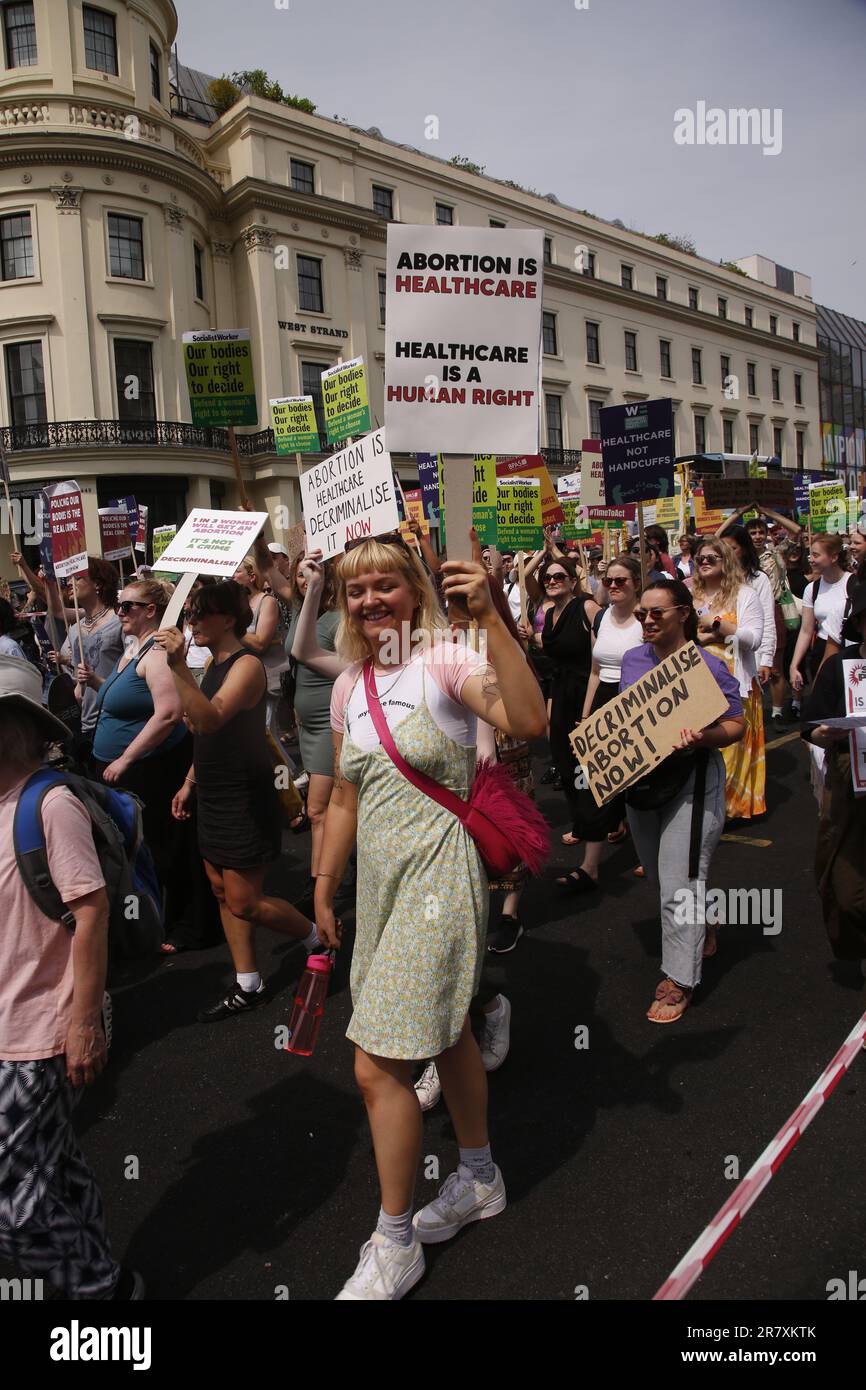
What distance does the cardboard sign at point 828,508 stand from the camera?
44.9 feet

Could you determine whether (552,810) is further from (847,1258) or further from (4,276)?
(4,276)

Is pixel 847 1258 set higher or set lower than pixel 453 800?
lower

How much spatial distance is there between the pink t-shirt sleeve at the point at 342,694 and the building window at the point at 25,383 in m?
27.8

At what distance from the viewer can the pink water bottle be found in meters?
2.61

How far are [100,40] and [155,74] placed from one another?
7.37 feet

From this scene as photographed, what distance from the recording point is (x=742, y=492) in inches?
387

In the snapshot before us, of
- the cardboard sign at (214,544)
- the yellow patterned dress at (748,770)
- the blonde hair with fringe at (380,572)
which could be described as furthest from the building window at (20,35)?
the blonde hair with fringe at (380,572)

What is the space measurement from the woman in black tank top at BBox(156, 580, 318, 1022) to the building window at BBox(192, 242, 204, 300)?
29.3 m

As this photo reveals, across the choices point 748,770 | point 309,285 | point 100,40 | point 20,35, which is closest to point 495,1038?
point 748,770

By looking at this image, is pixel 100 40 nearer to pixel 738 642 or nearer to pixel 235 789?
pixel 738 642

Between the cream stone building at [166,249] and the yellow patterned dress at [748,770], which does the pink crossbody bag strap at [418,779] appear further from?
the cream stone building at [166,249]

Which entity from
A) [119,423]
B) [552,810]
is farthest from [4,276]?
[552,810]

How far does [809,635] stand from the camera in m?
7.26
